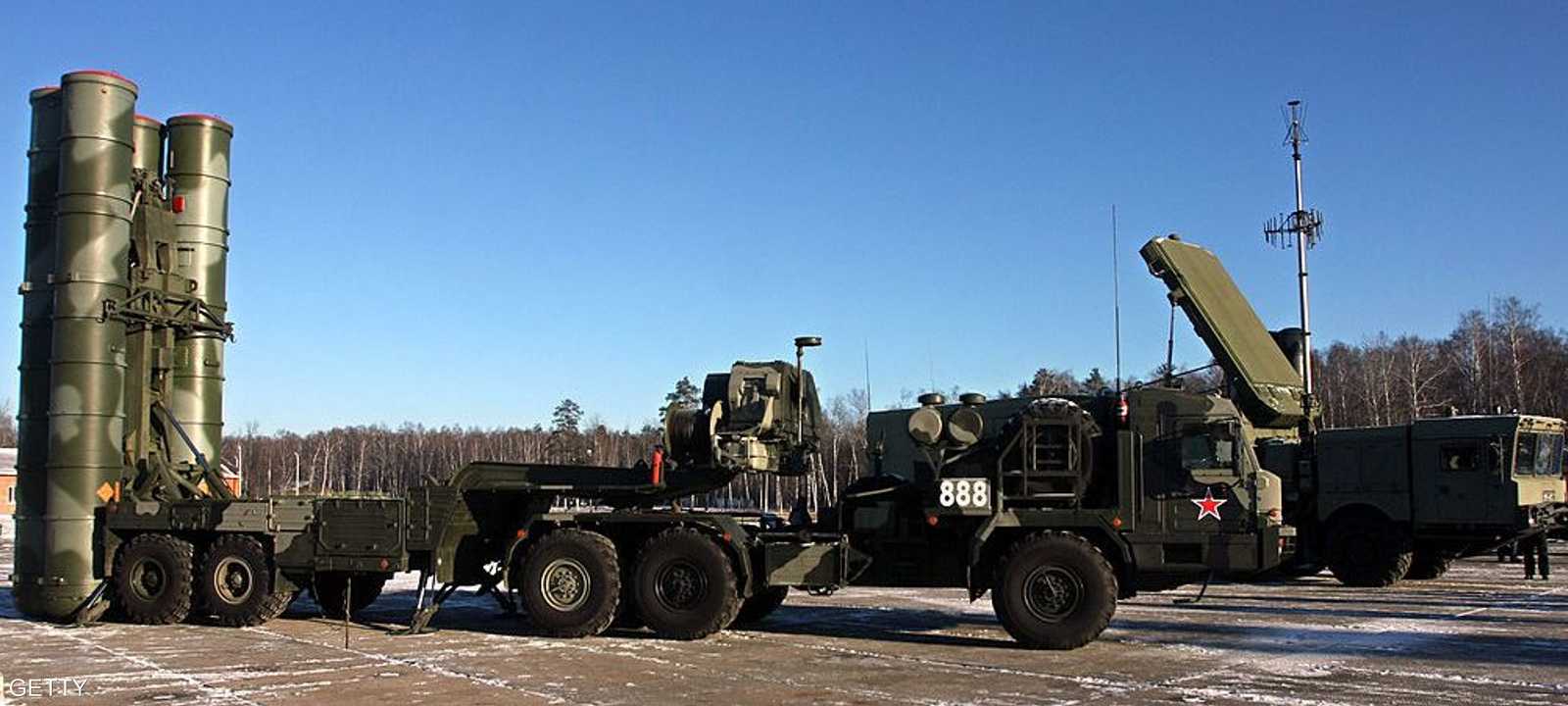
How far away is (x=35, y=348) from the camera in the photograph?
53.0 ft

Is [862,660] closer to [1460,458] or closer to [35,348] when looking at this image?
[35,348]

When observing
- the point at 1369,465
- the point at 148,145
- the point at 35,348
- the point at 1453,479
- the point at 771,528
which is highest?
the point at 148,145

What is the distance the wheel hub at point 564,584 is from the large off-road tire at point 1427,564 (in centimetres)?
1398

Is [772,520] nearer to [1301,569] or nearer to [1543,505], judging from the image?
[1301,569]

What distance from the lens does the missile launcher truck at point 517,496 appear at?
514 inches

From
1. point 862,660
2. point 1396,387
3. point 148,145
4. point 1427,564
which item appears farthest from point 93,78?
point 1396,387

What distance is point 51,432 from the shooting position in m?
15.6

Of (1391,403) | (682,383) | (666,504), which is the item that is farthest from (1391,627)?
(1391,403)

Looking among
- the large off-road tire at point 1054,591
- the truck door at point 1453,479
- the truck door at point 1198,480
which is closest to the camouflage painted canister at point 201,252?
the large off-road tire at point 1054,591

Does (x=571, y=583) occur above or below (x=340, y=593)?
above

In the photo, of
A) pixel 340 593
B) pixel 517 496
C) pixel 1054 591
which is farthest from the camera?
pixel 340 593

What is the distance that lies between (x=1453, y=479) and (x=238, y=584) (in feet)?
55.4

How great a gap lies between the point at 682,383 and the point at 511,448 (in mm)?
77248

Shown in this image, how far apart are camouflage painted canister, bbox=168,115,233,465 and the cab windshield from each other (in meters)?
18.1
